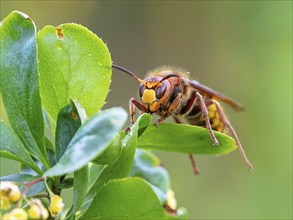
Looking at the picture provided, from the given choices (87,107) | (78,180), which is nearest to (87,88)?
(87,107)

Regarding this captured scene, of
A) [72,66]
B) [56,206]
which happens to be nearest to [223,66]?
[72,66]

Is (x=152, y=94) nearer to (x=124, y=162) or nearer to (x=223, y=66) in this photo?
(x=124, y=162)

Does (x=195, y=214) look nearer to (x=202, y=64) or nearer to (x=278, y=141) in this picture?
(x=278, y=141)

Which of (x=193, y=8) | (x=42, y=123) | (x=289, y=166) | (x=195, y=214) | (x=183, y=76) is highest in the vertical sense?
(x=42, y=123)

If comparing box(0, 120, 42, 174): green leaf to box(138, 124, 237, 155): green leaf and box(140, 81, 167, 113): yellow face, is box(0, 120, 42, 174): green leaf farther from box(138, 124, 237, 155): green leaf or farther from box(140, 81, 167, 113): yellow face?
box(140, 81, 167, 113): yellow face

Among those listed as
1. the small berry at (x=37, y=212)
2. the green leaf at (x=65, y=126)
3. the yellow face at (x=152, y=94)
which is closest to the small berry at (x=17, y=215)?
the small berry at (x=37, y=212)

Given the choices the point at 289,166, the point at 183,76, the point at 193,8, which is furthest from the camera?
the point at 193,8

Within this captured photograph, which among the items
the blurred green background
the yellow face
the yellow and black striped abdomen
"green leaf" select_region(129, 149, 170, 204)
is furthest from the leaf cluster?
the blurred green background
